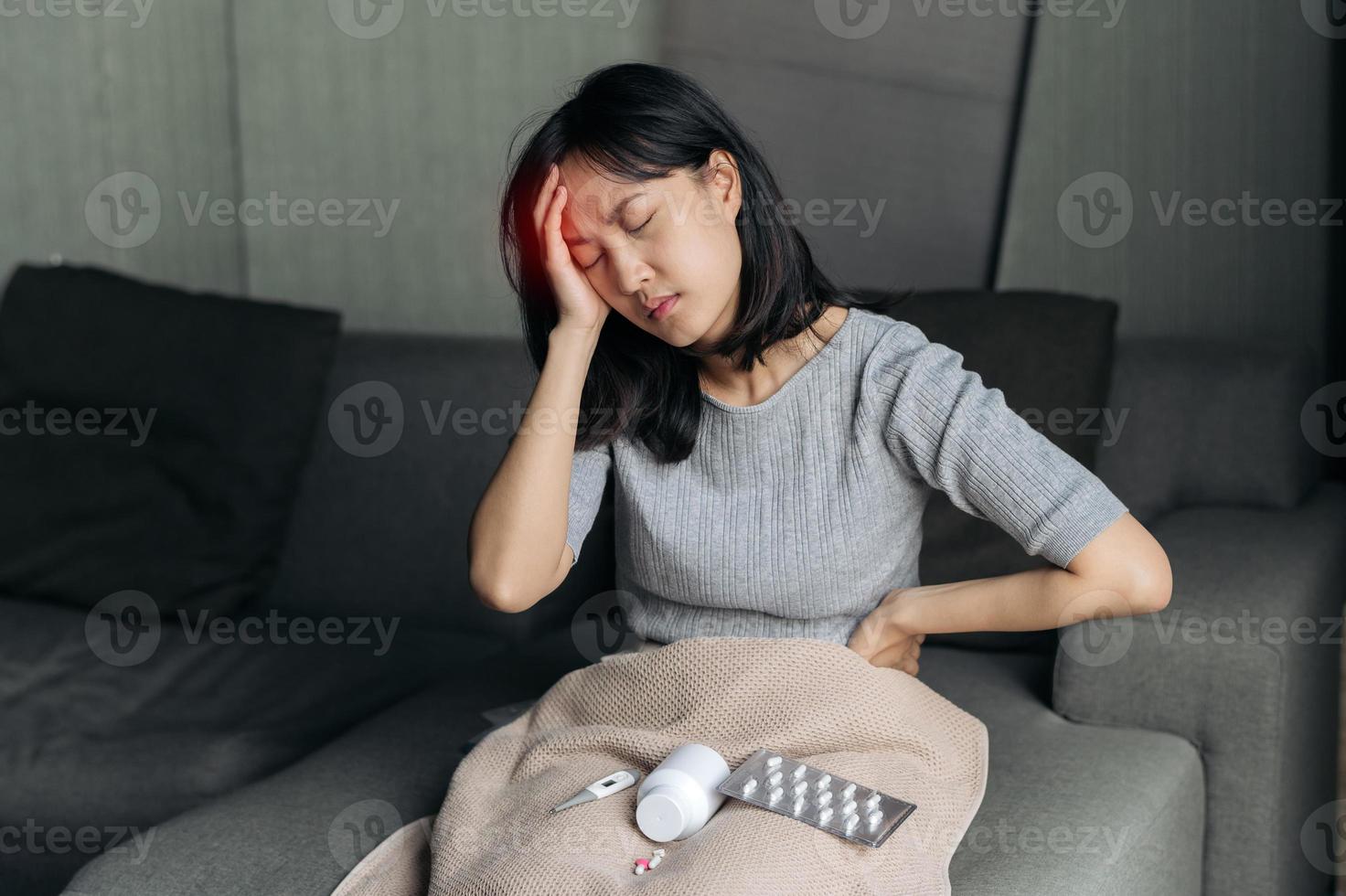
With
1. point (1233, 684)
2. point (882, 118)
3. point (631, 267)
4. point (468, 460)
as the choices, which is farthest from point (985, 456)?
point (882, 118)

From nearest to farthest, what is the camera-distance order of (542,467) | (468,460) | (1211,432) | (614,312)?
(542,467)
(614,312)
(1211,432)
(468,460)

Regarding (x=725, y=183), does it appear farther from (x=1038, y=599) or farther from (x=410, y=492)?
(x=410, y=492)

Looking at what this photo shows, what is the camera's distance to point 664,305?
127 centimetres

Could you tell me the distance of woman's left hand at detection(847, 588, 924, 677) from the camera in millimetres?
1334

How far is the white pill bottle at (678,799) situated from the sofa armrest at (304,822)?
0.35 metres

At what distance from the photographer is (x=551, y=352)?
133 centimetres

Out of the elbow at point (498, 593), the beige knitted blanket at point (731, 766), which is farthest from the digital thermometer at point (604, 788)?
the elbow at point (498, 593)

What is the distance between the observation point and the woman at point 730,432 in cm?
122

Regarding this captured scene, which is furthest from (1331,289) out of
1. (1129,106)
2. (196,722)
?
(196,722)

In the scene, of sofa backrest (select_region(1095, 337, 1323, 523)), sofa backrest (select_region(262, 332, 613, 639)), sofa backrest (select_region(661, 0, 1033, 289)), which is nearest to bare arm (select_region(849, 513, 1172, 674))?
sofa backrest (select_region(1095, 337, 1323, 523))

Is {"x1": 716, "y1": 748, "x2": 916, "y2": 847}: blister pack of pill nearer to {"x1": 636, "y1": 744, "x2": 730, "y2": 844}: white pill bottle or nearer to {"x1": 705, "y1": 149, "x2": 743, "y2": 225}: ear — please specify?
{"x1": 636, "y1": 744, "x2": 730, "y2": 844}: white pill bottle

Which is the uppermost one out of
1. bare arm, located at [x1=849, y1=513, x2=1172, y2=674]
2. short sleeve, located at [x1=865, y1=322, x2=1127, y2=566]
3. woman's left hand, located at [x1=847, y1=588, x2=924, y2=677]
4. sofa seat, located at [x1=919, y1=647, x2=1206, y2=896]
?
short sleeve, located at [x1=865, y1=322, x2=1127, y2=566]

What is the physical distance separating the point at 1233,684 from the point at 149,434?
1.72 meters

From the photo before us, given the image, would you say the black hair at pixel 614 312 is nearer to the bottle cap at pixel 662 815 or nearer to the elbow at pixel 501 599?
the elbow at pixel 501 599
